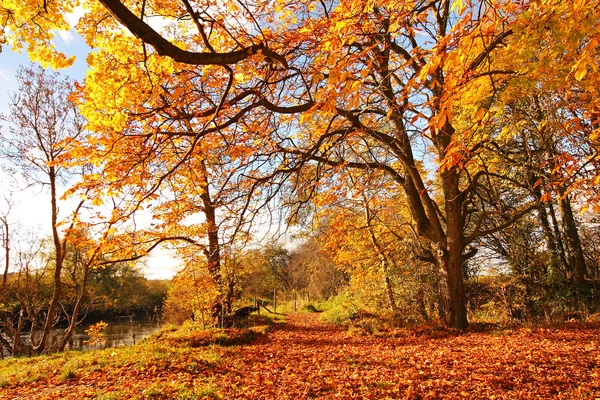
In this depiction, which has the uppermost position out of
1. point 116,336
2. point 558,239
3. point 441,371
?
point 558,239

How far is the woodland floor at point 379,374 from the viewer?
12.5ft

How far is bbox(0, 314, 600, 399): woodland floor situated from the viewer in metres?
3.82

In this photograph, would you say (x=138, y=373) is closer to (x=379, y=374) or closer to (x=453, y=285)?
(x=379, y=374)

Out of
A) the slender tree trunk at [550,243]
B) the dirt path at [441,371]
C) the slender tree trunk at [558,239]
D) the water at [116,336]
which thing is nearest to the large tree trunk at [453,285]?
the dirt path at [441,371]

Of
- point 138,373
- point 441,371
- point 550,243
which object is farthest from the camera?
point 550,243

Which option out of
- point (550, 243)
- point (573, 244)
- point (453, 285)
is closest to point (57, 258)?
point (453, 285)

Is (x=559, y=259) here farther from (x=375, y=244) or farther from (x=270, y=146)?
(x=270, y=146)

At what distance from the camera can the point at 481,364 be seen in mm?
4625

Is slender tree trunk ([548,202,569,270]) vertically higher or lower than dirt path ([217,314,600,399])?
higher

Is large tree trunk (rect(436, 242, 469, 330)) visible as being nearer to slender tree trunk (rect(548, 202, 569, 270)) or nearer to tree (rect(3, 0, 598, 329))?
tree (rect(3, 0, 598, 329))

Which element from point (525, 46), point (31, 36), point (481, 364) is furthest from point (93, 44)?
point (481, 364)

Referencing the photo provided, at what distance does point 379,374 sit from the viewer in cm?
460

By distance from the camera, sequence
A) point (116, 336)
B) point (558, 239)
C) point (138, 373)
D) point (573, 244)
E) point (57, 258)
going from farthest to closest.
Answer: point (116, 336) → point (57, 258) → point (558, 239) → point (573, 244) → point (138, 373)

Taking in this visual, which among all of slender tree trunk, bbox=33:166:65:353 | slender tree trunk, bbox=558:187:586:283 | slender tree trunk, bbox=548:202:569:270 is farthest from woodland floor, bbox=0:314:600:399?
slender tree trunk, bbox=33:166:65:353
